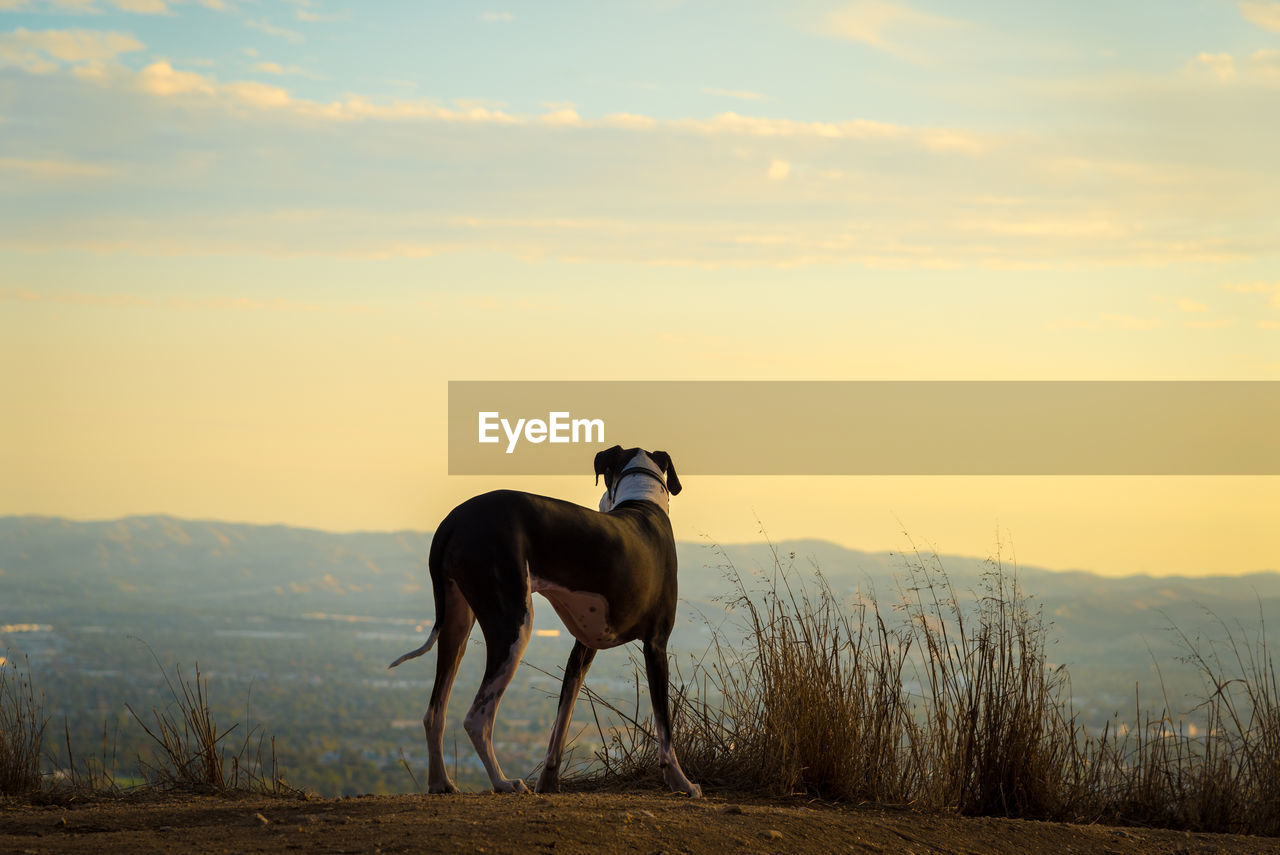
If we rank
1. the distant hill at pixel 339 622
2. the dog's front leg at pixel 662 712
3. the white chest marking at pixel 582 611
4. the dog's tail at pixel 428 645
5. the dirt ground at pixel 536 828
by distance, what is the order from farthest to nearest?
the distant hill at pixel 339 622 → the dog's front leg at pixel 662 712 → the white chest marking at pixel 582 611 → the dog's tail at pixel 428 645 → the dirt ground at pixel 536 828

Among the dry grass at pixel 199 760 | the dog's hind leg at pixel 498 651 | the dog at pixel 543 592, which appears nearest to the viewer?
the dog's hind leg at pixel 498 651

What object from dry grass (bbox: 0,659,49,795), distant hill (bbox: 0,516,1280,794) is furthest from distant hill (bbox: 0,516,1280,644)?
dry grass (bbox: 0,659,49,795)

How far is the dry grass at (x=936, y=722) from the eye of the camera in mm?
7895

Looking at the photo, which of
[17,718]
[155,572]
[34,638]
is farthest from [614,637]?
[155,572]

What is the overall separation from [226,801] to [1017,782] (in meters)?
5.07

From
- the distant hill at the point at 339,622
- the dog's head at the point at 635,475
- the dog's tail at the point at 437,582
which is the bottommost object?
the distant hill at the point at 339,622

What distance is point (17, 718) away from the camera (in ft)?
26.1

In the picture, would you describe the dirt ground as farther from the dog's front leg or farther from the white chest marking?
the white chest marking

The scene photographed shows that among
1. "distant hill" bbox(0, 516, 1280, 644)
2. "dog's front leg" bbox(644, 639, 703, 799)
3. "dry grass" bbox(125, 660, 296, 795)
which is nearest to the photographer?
"dog's front leg" bbox(644, 639, 703, 799)

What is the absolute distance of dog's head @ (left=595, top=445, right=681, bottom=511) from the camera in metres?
→ 8.12

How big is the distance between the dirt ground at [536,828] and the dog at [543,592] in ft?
1.71

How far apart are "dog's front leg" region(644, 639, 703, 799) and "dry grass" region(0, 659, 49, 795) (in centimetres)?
403

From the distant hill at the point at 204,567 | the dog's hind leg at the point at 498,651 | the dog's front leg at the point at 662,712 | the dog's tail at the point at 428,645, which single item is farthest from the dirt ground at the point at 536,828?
the distant hill at the point at 204,567

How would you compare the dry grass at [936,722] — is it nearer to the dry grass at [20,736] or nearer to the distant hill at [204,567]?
the dry grass at [20,736]
